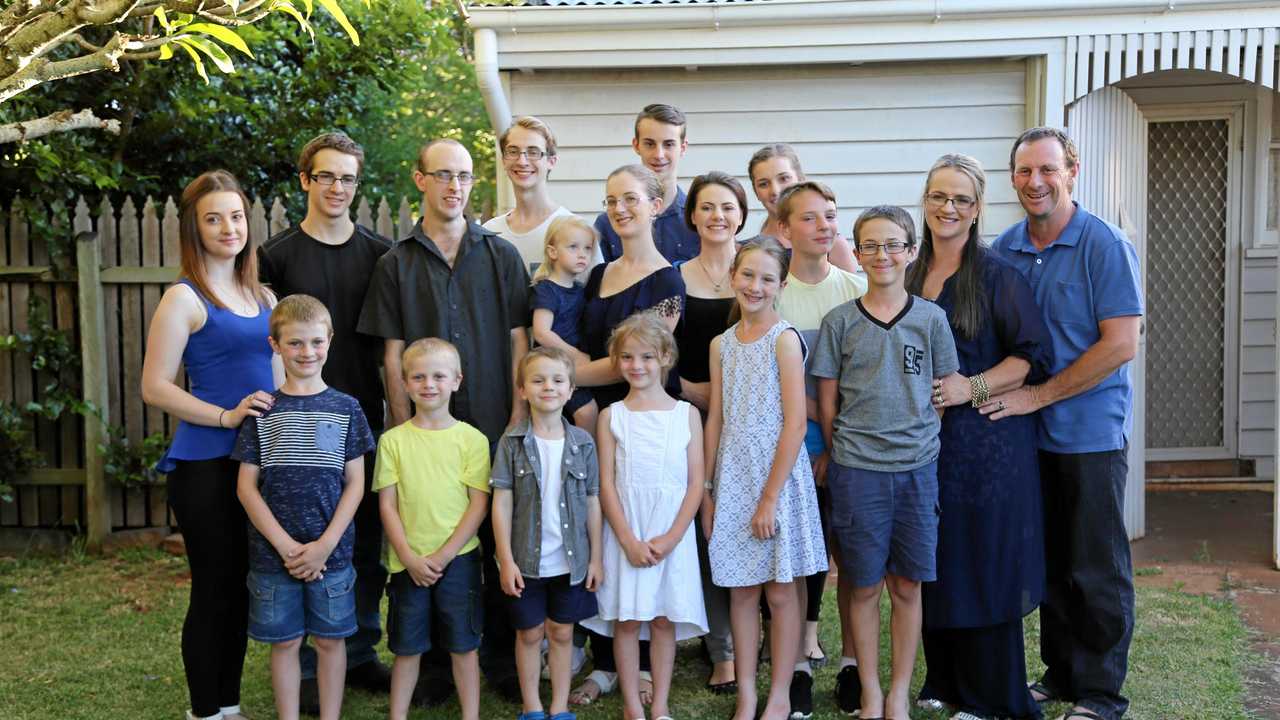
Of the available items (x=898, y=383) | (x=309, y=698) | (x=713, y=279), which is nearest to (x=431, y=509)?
(x=309, y=698)

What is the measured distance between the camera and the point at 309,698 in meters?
4.30

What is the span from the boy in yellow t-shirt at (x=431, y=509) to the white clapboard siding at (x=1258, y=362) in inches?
Answer: 248

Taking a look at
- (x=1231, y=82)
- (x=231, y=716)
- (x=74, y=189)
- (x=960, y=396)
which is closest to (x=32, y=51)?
(x=231, y=716)

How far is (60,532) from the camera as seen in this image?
6.93 m

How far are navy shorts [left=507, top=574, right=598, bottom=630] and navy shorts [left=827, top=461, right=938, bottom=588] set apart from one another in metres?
0.85

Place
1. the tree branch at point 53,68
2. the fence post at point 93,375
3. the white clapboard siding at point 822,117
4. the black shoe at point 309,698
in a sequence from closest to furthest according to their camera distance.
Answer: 1. the tree branch at point 53,68
2. the black shoe at point 309,698
3. the white clapboard siding at point 822,117
4. the fence post at point 93,375

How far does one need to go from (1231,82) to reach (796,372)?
5.61 meters

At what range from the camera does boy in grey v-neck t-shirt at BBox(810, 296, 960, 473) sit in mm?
3816

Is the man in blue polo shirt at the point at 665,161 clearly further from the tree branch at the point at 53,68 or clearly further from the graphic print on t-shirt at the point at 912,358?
the tree branch at the point at 53,68

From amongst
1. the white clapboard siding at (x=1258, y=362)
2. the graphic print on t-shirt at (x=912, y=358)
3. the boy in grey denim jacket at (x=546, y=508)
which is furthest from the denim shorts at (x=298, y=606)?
the white clapboard siding at (x=1258, y=362)

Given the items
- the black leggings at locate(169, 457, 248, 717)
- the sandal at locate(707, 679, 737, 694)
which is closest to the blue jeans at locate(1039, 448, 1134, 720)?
the sandal at locate(707, 679, 737, 694)

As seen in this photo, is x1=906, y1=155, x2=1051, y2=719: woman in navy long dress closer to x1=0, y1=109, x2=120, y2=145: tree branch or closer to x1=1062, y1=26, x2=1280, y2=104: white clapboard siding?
x1=1062, y1=26, x2=1280, y2=104: white clapboard siding

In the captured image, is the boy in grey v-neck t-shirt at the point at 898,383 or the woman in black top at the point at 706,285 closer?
the boy in grey v-neck t-shirt at the point at 898,383

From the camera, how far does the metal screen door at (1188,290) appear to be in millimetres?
8273
